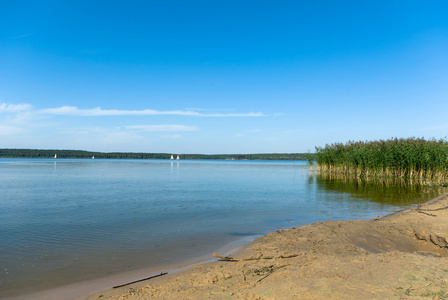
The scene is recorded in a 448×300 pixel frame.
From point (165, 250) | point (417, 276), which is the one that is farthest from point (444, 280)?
point (165, 250)

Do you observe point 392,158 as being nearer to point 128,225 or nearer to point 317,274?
point 128,225

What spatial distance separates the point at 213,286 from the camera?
5074 mm

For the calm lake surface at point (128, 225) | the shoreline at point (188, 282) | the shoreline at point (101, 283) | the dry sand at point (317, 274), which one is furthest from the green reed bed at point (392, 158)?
the shoreline at point (101, 283)

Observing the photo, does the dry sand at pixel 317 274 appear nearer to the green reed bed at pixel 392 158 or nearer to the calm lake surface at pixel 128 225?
the calm lake surface at pixel 128 225

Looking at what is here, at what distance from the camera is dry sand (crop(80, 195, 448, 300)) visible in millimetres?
4551

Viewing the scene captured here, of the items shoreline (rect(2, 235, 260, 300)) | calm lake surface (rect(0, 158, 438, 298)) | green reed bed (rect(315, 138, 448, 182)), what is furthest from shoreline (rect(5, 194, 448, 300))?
green reed bed (rect(315, 138, 448, 182))

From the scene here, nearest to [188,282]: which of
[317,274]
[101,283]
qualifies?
[101,283]

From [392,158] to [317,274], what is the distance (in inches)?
1183

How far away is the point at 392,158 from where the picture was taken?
3130 cm

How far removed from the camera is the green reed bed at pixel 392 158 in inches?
1089

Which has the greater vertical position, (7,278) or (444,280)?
(444,280)

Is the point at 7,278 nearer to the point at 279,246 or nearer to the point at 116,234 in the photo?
the point at 116,234

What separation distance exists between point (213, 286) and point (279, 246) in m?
3.16

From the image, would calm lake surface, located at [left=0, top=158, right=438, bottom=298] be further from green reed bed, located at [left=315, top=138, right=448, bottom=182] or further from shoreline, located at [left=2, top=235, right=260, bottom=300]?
green reed bed, located at [left=315, top=138, right=448, bottom=182]
